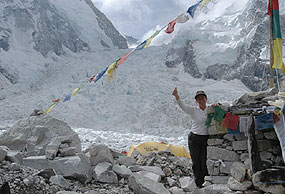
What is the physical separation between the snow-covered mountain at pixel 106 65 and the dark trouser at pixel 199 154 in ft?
40.6

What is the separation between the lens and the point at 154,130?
1814 centimetres

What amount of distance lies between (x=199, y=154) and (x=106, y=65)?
83.4 ft

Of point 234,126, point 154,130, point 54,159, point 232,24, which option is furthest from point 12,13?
point 234,126

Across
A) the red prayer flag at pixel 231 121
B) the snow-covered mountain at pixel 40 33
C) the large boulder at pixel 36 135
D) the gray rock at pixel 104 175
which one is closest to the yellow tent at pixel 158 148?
the large boulder at pixel 36 135

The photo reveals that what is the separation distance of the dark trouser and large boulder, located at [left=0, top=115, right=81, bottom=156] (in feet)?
9.92

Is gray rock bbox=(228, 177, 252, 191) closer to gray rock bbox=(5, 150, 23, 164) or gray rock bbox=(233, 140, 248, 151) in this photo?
gray rock bbox=(233, 140, 248, 151)

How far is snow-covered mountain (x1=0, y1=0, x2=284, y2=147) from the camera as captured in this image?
67.0 ft

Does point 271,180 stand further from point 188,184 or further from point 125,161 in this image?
point 125,161

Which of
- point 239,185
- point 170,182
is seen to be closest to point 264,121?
point 239,185

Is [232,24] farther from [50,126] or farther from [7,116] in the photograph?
[50,126]

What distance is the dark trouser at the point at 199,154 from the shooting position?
412 centimetres

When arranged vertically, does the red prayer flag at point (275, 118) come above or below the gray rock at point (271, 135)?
above

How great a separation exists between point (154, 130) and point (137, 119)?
8.74 feet

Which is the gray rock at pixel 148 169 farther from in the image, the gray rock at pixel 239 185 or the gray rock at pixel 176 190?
the gray rock at pixel 239 185
